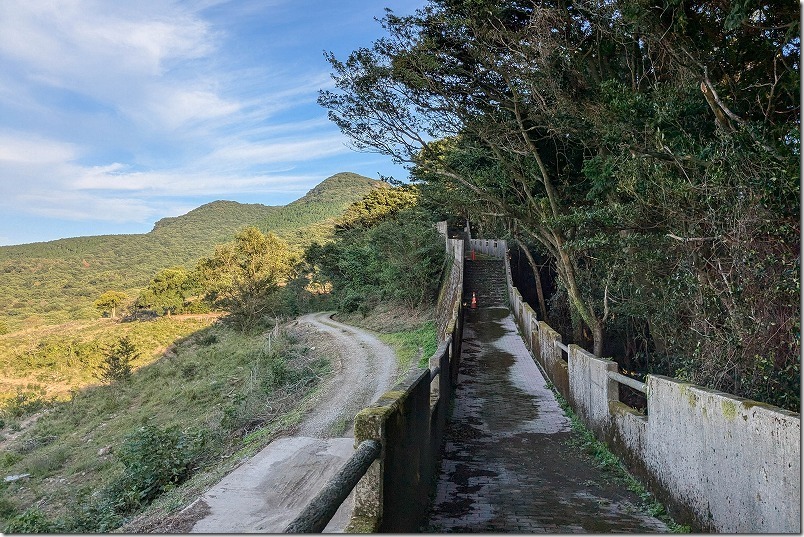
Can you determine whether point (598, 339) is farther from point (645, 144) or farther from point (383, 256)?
point (383, 256)

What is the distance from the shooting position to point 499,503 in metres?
5.92

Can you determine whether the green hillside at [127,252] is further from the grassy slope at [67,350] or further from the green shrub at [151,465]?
the green shrub at [151,465]

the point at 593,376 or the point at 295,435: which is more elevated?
the point at 593,376

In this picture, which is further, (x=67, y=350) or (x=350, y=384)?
(x=67, y=350)

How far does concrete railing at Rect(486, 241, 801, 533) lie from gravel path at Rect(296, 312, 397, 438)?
18.8 feet

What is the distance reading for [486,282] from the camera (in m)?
27.0

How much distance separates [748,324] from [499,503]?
3.63m

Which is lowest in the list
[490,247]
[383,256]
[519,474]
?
[519,474]

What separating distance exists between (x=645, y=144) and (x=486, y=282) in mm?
18621

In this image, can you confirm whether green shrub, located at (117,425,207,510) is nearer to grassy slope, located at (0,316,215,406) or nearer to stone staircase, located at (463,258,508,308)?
stone staircase, located at (463,258,508,308)

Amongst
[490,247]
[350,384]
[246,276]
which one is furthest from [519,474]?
[246,276]

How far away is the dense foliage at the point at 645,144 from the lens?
586 cm

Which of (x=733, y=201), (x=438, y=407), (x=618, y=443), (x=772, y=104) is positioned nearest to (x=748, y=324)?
(x=733, y=201)

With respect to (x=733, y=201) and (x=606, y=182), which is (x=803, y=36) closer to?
(x=733, y=201)
